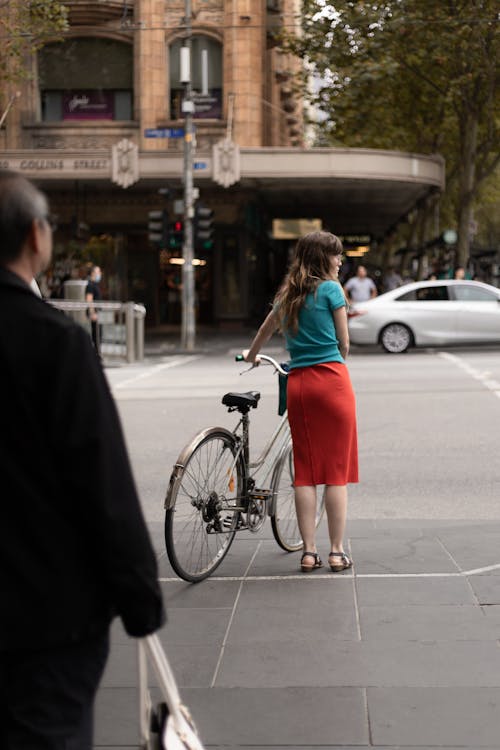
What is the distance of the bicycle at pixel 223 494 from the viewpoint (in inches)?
199

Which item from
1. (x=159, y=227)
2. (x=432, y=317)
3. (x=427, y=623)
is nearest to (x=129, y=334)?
(x=159, y=227)

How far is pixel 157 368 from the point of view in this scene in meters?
19.4

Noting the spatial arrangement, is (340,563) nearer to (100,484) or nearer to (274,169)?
(100,484)

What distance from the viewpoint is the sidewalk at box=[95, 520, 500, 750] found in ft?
11.2

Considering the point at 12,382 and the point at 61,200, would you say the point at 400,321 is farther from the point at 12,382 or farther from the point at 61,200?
the point at 12,382

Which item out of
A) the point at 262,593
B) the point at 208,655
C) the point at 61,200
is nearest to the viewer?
the point at 208,655

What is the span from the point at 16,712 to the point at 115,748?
135 centimetres

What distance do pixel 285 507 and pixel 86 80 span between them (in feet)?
90.7

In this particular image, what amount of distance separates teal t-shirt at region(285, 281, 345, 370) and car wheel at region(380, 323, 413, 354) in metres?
16.1

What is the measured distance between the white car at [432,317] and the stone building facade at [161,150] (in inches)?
222

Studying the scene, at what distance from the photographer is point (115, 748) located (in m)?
3.31

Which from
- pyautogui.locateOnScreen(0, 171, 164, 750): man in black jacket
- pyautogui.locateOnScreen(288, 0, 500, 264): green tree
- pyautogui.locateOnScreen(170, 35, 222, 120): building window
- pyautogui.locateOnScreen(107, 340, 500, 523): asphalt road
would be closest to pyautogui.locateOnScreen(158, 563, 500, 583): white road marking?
pyautogui.locateOnScreen(107, 340, 500, 523): asphalt road

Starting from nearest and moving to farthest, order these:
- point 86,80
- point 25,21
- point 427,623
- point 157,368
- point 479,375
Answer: point 427,623, point 479,375, point 157,368, point 25,21, point 86,80

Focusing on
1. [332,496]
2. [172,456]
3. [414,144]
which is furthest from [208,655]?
[414,144]
